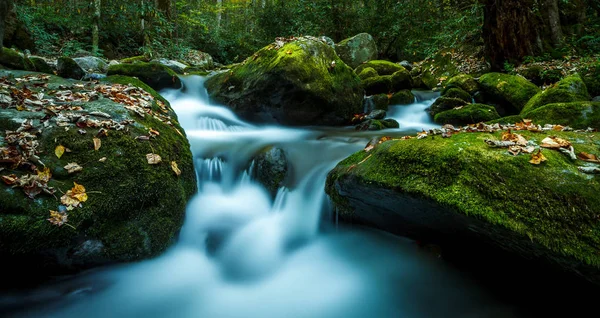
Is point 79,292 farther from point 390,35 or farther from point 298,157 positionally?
point 390,35

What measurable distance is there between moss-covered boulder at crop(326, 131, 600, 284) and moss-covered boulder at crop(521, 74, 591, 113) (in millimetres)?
4158

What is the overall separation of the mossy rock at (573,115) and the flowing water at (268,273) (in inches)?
139

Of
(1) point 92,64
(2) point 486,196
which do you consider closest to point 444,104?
(2) point 486,196

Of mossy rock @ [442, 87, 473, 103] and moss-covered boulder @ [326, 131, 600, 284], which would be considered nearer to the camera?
moss-covered boulder @ [326, 131, 600, 284]

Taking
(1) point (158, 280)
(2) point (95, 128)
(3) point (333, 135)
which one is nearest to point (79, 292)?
(1) point (158, 280)

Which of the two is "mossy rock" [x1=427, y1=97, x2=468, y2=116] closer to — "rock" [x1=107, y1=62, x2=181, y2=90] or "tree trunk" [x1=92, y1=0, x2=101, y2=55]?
"rock" [x1=107, y1=62, x2=181, y2=90]

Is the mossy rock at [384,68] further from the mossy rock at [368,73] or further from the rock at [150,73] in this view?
the rock at [150,73]

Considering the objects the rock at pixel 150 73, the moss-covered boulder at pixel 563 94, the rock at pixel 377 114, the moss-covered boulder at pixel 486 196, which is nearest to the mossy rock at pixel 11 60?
the rock at pixel 150 73

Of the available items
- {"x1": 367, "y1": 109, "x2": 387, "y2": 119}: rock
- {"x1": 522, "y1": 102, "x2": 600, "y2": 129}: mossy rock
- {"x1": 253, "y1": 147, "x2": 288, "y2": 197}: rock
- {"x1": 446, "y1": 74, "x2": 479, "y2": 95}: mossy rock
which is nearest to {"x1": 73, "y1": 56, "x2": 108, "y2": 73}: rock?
{"x1": 253, "y1": 147, "x2": 288, "y2": 197}: rock

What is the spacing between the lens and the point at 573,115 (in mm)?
4898

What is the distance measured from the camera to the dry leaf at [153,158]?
3.47m

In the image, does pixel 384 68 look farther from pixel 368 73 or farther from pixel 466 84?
pixel 466 84

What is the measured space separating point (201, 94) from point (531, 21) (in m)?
11.0

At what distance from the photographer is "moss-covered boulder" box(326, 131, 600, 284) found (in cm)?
207
